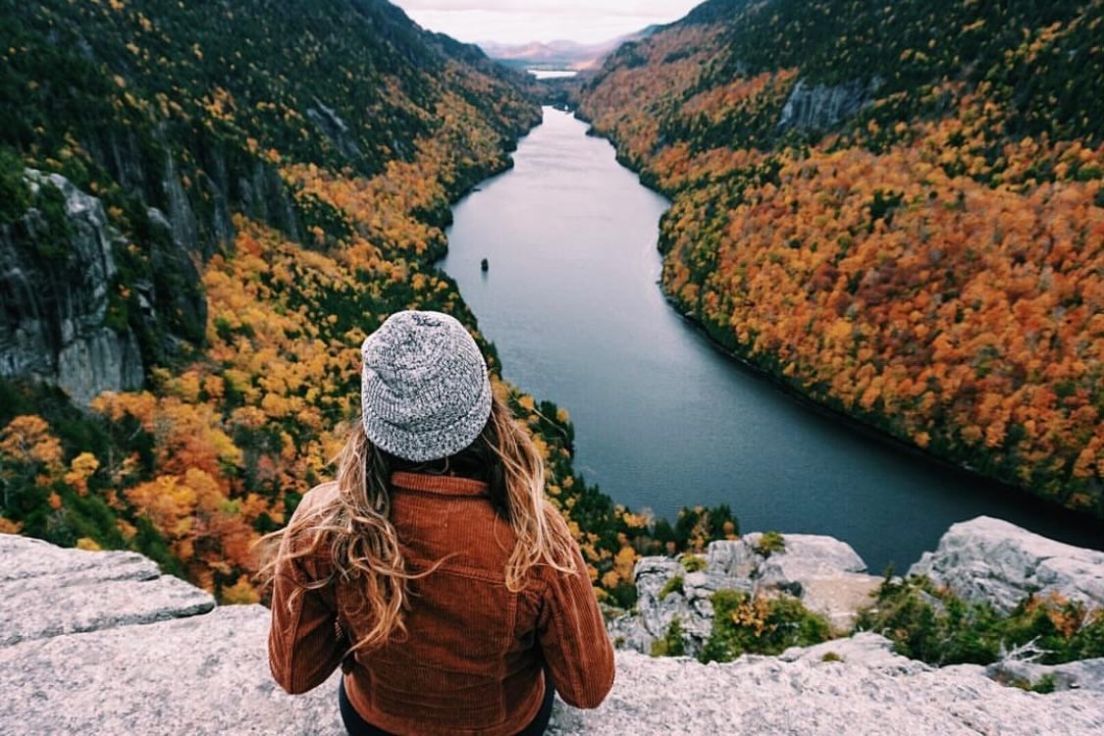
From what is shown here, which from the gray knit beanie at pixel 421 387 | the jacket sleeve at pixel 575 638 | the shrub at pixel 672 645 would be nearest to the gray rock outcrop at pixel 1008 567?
the shrub at pixel 672 645

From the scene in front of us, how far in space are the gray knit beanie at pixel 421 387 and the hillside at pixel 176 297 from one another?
7.2 inches

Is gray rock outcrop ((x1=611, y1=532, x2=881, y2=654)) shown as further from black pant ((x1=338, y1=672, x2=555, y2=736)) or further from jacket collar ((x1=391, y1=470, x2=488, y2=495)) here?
jacket collar ((x1=391, y1=470, x2=488, y2=495))

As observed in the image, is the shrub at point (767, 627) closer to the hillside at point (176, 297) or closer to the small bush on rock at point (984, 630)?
the small bush on rock at point (984, 630)

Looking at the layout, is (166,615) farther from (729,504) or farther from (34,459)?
(729,504)

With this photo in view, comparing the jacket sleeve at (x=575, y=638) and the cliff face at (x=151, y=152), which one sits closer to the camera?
the jacket sleeve at (x=575, y=638)

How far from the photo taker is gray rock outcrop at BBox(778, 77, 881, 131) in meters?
95.6

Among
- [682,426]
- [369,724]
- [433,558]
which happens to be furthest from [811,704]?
[682,426]

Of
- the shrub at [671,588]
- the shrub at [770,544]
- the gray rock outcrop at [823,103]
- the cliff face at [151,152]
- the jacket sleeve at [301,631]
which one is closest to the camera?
the jacket sleeve at [301,631]

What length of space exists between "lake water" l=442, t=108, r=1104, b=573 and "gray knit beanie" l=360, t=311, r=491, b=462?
41.3 m

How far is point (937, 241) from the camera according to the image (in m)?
64.4

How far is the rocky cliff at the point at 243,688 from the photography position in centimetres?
443

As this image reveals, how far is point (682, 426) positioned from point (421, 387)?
4963 cm

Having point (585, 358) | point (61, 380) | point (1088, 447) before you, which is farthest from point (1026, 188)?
point (61, 380)

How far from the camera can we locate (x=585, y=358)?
61469 millimetres
